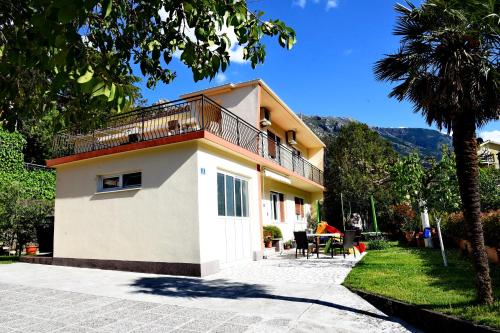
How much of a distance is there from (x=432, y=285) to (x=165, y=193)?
284 inches

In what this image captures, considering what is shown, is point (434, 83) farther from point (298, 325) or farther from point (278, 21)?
point (298, 325)

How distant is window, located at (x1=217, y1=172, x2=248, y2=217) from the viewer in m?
12.0

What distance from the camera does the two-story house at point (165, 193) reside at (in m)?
10.6

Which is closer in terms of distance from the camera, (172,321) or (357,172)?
(172,321)

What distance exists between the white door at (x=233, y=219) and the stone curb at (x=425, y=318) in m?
6.05

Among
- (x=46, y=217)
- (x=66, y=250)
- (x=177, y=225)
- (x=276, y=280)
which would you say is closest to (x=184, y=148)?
(x=177, y=225)

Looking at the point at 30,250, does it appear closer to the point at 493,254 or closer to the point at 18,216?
the point at 18,216

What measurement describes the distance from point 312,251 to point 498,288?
30.8 feet

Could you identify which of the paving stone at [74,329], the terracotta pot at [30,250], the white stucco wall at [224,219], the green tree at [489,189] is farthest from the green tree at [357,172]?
the paving stone at [74,329]

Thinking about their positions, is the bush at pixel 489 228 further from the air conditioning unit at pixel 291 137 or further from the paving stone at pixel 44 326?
the air conditioning unit at pixel 291 137

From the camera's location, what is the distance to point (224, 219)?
12.1 metres

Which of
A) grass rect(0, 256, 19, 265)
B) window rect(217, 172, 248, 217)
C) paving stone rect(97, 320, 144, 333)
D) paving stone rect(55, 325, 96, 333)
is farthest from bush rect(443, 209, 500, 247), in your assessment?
grass rect(0, 256, 19, 265)

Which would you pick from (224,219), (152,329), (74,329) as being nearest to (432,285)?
(152,329)

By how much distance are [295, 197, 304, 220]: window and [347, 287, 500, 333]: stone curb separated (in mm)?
16787
